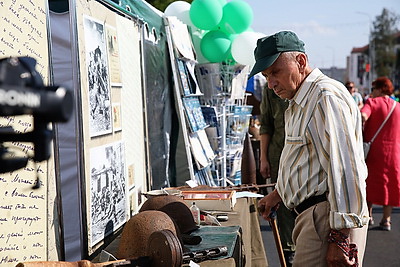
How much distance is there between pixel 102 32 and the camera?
9.62 ft

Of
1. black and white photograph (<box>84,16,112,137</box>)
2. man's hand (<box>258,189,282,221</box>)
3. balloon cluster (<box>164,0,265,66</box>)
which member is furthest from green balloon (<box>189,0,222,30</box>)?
man's hand (<box>258,189,282,221</box>)

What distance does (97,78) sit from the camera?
9.21 feet

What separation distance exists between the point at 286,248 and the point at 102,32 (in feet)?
10.3

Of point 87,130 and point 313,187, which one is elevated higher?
point 87,130

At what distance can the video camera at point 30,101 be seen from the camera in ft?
2.05

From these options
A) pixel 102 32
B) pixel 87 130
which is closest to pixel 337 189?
pixel 87 130

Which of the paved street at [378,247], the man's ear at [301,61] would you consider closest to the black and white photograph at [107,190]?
the man's ear at [301,61]

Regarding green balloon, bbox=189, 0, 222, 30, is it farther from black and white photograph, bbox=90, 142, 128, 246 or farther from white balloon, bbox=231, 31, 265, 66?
black and white photograph, bbox=90, 142, 128, 246

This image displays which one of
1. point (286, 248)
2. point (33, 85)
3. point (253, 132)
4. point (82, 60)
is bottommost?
point (286, 248)

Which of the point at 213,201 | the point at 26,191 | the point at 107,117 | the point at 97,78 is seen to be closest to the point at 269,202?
the point at 213,201

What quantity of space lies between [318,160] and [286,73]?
0.47m

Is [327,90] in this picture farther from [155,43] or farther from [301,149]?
[155,43]

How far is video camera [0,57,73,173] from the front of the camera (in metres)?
0.63

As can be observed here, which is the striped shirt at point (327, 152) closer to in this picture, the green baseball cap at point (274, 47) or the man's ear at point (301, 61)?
the man's ear at point (301, 61)
